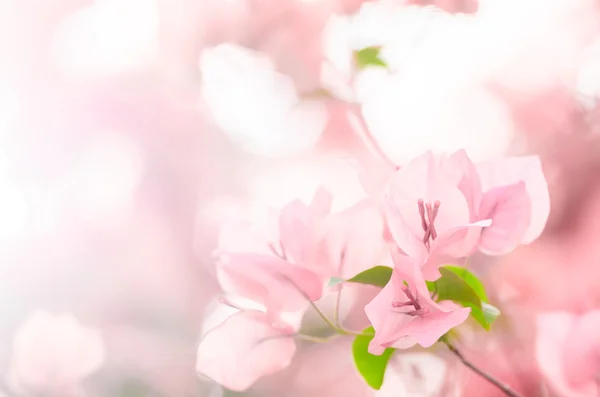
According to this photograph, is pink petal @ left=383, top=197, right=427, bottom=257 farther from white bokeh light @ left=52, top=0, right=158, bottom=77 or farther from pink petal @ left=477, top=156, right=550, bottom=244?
white bokeh light @ left=52, top=0, right=158, bottom=77

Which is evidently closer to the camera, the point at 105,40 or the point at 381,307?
the point at 381,307

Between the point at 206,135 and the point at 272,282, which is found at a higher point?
the point at 206,135

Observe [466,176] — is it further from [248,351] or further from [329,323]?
[248,351]

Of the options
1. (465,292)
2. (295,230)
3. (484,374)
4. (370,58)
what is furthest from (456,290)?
(370,58)

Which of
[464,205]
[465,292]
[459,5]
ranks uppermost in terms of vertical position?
[459,5]

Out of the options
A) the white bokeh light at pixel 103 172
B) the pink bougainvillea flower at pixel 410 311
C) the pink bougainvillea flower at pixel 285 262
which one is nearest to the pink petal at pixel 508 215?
the pink bougainvillea flower at pixel 410 311

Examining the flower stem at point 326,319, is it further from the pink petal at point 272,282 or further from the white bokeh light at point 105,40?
the white bokeh light at point 105,40

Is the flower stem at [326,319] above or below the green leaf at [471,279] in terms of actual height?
below

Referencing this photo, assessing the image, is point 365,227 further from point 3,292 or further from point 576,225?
point 3,292

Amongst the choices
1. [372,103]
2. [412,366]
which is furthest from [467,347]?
[372,103]
